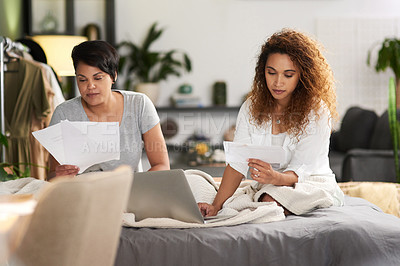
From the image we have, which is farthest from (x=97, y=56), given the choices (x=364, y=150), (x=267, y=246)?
(x=364, y=150)

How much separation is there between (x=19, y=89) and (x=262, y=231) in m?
2.12

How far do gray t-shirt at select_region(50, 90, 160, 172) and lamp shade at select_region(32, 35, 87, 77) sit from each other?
1265mm

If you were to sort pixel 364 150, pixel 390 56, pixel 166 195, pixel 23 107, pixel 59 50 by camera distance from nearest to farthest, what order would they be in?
pixel 166 195 < pixel 23 107 < pixel 59 50 < pixel 364 150 < pixel 390 56

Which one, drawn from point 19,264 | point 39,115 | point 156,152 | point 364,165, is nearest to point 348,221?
point 156,152

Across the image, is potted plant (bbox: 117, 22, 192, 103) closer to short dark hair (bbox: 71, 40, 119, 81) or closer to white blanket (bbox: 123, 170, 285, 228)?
short dark hair (bbox: 71, 40, 119, 81)

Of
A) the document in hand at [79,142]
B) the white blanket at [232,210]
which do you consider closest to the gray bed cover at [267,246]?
the white blanket at [232,210]

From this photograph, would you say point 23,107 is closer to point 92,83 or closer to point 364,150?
point 92,83

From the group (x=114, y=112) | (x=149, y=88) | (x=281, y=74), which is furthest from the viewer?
(x=149, y=88)

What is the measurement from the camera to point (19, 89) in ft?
10.7

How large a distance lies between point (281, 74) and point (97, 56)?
76 cm

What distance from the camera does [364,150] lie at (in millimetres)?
4215

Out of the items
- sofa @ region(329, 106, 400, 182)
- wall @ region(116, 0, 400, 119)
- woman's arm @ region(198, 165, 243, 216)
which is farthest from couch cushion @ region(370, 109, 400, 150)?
woman's arm @ region(198, 165, 243, 216)

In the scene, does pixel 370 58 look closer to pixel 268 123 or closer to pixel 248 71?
pixel 248 71

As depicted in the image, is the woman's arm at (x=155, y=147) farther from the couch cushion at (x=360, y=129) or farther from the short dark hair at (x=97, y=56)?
the couch cushion at (x=360, y=129)
